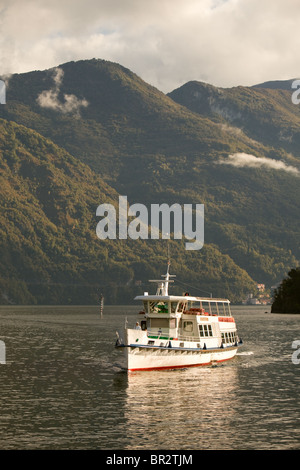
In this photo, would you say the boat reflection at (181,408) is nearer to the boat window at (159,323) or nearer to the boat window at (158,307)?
the boat window at (159,323)

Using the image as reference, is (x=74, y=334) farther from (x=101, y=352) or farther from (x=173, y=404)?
(x=173, y=404)

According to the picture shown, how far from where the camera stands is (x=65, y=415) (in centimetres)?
5100

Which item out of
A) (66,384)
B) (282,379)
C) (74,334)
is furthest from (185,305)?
(74,334)

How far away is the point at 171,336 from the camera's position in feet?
253

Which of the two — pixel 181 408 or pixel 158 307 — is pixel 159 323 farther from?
pixel 181 408

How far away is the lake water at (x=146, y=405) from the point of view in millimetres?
43750

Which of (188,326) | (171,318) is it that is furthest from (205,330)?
(171,318)

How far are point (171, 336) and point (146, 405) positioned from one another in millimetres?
21740

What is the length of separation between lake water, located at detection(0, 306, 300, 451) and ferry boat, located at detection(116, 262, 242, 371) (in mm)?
1377

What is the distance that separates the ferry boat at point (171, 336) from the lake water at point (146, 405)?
138 cm

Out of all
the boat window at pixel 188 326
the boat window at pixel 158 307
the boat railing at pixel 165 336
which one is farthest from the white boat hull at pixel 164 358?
the boat window at pixel 158 307

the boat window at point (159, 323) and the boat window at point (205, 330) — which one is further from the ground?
the boat window at point (159, 323)
